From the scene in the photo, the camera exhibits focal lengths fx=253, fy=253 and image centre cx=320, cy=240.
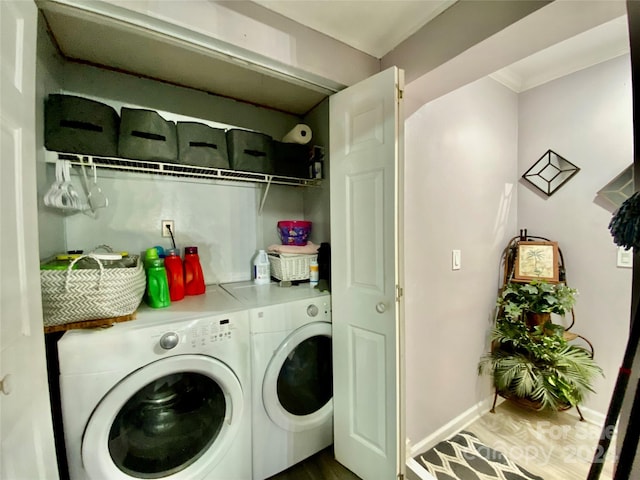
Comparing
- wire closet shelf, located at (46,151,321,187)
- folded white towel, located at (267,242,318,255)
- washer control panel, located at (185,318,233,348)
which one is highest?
wire closet shelf, located at (46,151,321,187)

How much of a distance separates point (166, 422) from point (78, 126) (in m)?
1.27

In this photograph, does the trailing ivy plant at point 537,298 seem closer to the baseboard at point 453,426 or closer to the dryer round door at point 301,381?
the baseboard at point 453,426

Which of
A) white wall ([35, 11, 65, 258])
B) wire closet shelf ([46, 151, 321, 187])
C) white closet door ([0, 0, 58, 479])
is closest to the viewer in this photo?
white closet door ([0, 0, 58, 479])

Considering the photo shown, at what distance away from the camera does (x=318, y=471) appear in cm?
132

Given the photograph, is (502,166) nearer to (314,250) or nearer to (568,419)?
(314,250)

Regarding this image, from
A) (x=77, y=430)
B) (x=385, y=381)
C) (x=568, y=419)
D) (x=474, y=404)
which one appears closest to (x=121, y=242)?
(x=77, y=430)

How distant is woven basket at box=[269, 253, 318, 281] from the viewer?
5.00ft

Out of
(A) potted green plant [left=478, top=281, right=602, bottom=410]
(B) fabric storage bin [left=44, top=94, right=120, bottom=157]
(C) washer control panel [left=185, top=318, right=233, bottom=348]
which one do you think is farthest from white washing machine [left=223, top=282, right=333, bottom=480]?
(A) potted green plant [left=478, top=281, right=602, bottom=410]

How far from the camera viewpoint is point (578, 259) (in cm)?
181

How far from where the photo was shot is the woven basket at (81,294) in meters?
0.82

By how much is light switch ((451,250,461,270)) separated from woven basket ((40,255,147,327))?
1.74 meters

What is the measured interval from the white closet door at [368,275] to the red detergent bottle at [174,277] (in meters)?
0.78

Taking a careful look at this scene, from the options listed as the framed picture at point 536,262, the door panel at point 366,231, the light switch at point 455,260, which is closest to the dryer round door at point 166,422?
the door panel at point 366,231

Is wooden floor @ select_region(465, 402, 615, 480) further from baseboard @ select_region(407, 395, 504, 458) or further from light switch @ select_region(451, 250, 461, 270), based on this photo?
light switch @ select_region(451, 250, 461, 270)
